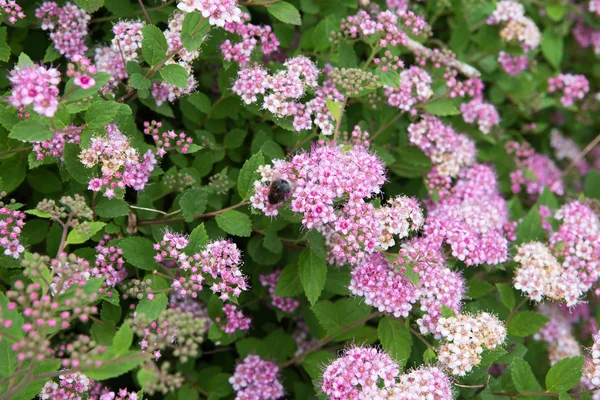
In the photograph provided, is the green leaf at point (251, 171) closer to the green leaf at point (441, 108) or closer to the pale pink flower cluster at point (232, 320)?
the pale pink flower cluster at point (232, 320)

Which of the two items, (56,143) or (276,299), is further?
(276,299)

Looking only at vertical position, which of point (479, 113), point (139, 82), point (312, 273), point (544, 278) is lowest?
point (312, 273)

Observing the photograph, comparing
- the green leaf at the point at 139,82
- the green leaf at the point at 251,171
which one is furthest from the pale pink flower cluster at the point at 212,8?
the green leaf at the point at 251,171

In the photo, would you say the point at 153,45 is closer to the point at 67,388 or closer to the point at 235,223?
the point at 235,223

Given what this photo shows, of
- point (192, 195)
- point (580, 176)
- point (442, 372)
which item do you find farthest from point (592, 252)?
point (192, 195)

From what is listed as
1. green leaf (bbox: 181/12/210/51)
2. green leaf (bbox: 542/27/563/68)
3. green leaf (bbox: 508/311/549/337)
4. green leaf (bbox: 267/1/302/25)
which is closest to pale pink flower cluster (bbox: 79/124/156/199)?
green leaf (bbox: 181/12/210/51)

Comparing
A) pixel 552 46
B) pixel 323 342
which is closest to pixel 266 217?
pixel 323 342
